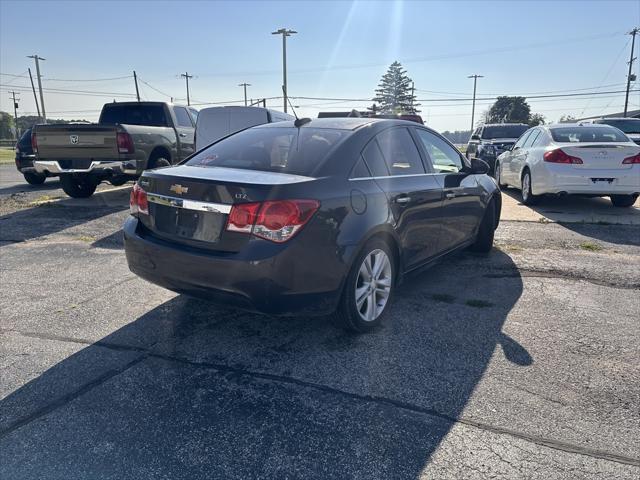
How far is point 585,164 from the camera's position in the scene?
762cm

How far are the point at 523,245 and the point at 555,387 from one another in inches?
146

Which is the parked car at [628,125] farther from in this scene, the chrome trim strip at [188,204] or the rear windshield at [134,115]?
the chrome trim strip at [188,204]

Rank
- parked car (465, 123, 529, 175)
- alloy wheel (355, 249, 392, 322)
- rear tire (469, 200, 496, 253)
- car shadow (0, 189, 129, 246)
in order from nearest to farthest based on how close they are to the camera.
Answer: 1. alloy wheel (355, 249, 392, 322)
2. rear tire (469, 200, 496, 253)
3. car shadow (0, 189, 129, 246)
4. parked car (465, 123, 529, 175)

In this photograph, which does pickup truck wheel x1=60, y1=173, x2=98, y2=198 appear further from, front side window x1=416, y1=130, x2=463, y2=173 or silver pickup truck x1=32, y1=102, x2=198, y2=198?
front side window x1=416, y1=130, x2=463, y2=173

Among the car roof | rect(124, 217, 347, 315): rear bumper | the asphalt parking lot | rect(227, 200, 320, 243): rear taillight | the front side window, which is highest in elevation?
the car roof

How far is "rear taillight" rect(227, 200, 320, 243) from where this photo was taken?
108 inches

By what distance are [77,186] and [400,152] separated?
27.1ft

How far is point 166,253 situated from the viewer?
3.06 meters

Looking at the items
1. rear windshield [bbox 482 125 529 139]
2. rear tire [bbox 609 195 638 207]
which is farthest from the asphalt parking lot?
rear windshield [bbox 482 125 529 139]

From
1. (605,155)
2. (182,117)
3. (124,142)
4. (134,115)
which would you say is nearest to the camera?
(605,155)

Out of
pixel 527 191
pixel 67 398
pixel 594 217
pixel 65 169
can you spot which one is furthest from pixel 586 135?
pixel 65 169

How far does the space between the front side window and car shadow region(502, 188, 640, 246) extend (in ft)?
9.75

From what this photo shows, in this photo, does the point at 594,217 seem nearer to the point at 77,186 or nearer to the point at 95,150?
the point at 95,150

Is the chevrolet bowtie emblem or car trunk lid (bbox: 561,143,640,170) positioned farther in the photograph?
car trunk lid (bbox: 561,143,640,170)
